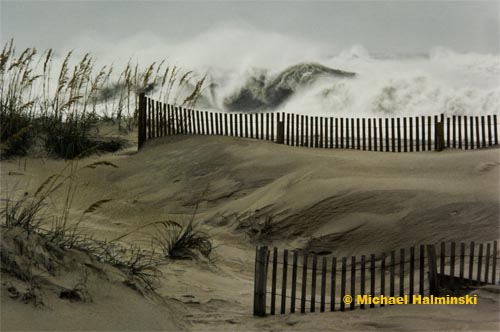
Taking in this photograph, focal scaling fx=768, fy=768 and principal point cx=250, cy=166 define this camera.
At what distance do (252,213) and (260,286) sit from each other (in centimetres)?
332

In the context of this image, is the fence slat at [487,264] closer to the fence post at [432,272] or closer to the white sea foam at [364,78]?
the fence post at [432,272]

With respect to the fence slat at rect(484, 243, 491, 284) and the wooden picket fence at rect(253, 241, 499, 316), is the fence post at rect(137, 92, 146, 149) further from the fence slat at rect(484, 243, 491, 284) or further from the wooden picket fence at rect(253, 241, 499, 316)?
the fence slat at rect(484, 243, 491, 284)

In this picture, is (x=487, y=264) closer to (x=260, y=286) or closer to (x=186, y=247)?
(x=260, y=286)

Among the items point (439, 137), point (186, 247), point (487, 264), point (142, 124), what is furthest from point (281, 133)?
point (487, 264)

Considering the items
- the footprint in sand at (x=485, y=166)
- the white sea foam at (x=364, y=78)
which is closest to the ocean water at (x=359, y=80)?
the white sea foam at (x=364, y=78)

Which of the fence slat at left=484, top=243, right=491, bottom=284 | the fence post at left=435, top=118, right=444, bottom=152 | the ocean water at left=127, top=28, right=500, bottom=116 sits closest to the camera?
the fence slat at left=484, top=243, right=491, bottom=284

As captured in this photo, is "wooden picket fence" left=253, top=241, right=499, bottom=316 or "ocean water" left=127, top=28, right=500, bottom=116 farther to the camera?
"ocean water" left=127, top=28, right=500, bottom=116

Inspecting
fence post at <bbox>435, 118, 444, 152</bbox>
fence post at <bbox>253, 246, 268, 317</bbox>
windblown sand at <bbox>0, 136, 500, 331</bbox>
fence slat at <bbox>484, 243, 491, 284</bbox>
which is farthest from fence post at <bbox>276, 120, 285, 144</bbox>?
fence post at <bbox>253, 246, 268, 317</bbox>

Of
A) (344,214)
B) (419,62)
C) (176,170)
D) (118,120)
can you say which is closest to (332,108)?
(419,62)

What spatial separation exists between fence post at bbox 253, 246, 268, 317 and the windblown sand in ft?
0.26

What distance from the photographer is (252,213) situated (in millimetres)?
8562

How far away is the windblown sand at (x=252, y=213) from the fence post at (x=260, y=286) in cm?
8

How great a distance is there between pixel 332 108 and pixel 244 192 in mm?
16433

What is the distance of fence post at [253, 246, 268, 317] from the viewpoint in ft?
17.3
